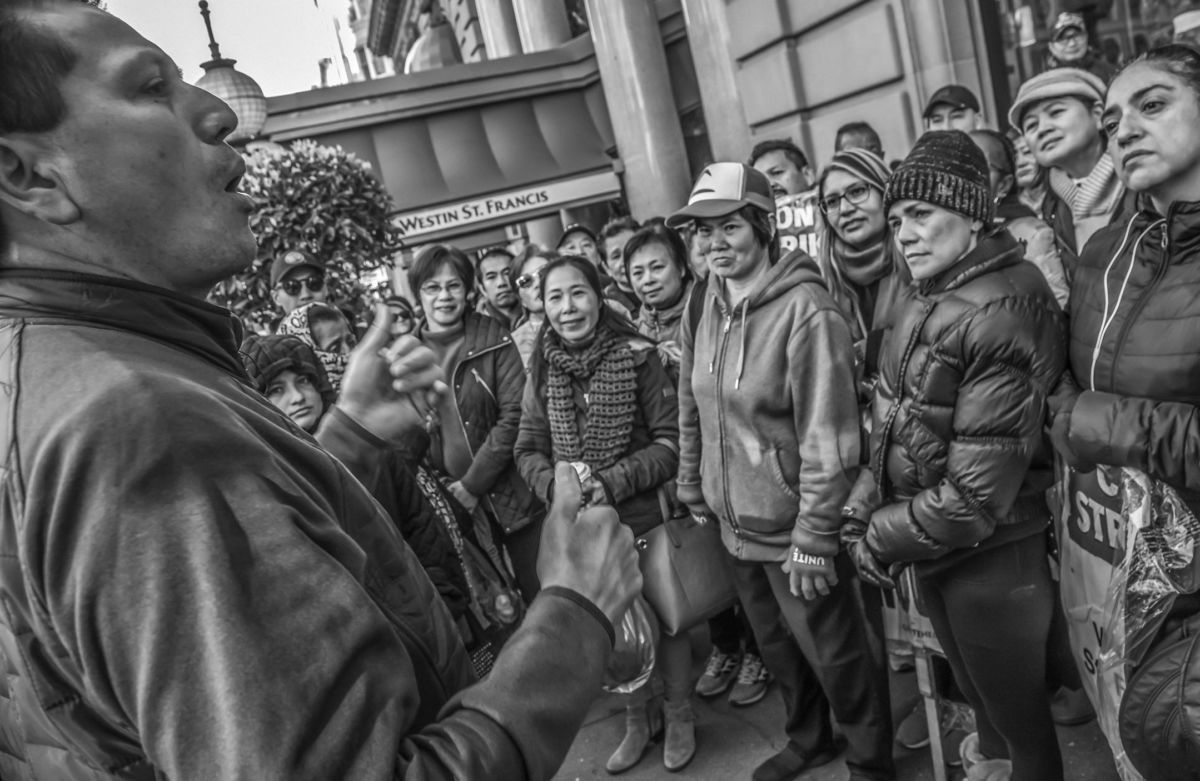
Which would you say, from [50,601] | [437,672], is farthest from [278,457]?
[437,672]

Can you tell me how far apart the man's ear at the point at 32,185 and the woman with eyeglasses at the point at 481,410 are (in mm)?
3058

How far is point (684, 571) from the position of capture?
133 inches

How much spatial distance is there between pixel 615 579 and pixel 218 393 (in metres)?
0.55

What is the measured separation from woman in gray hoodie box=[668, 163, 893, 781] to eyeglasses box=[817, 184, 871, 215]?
19.3 inches

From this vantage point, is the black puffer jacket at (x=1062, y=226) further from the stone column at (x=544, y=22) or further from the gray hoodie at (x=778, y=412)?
the stone column at (x=544, y=22)

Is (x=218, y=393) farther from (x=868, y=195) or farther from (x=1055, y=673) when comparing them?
(x=868, y=195)

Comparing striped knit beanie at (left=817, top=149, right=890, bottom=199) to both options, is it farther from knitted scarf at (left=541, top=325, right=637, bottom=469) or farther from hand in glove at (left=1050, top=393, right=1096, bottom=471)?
hand in glove at (left=1050, top=393, right=1096, bottom=471)

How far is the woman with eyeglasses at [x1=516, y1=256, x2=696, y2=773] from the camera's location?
137 inches

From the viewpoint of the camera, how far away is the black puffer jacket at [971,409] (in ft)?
7.08

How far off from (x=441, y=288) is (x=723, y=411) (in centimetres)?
207

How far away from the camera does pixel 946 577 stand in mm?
2434

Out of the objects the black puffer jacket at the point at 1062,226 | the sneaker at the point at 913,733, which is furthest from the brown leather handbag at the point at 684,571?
the black puffer jacket at the point at 1062,226

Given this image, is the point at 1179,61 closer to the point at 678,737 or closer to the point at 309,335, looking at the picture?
the point at 678,737

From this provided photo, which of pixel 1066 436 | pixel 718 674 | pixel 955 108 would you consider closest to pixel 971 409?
pixel 1066 436
